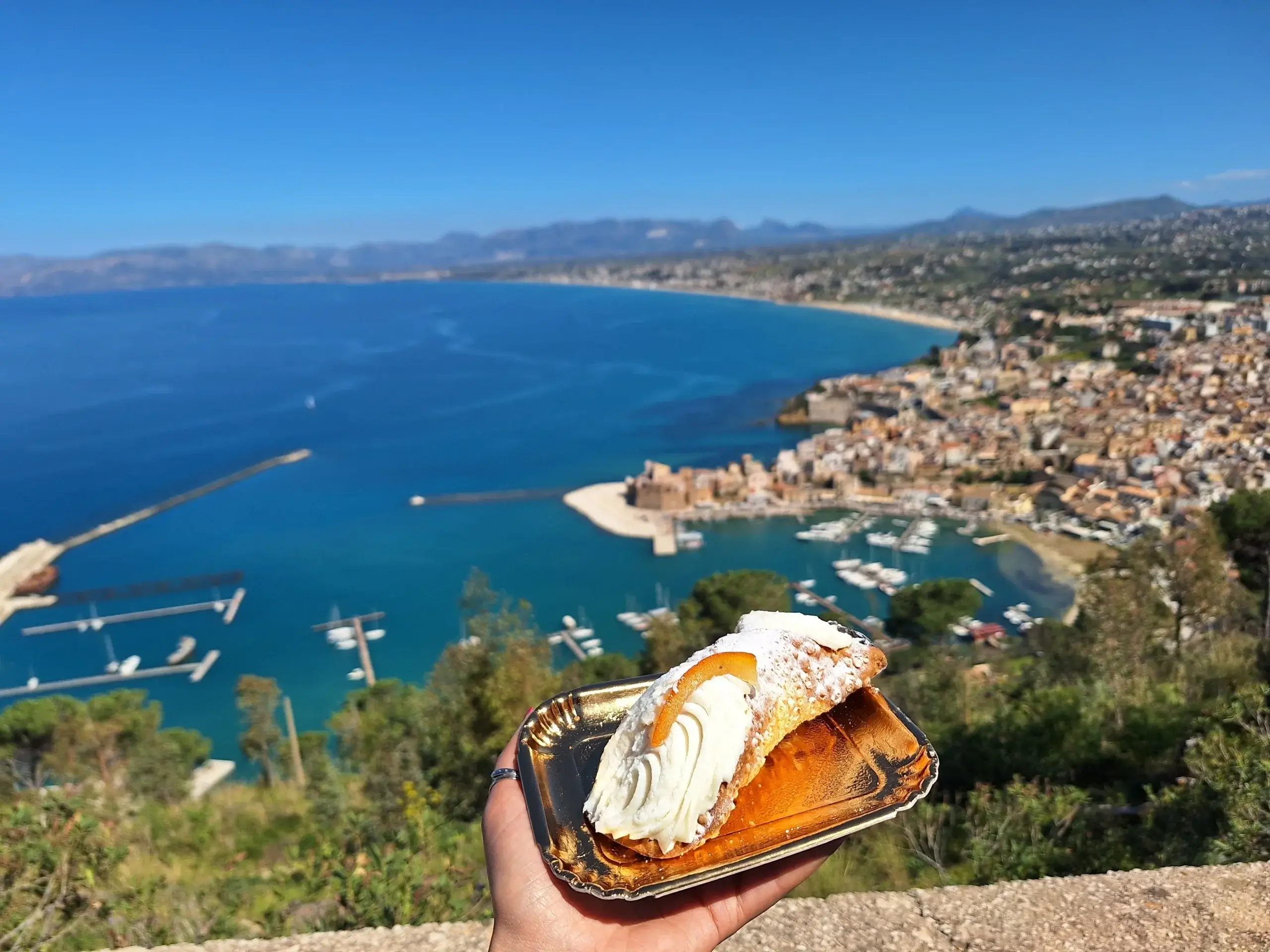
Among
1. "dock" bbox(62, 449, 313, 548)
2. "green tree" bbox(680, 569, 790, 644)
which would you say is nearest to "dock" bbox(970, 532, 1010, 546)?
"green tree" bbox(680, 569, 790, 644)

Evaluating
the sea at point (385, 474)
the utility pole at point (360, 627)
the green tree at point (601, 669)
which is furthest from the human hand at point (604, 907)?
the utility pole at point (360, 627)

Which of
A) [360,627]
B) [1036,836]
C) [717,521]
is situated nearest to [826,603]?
→ [717,521]

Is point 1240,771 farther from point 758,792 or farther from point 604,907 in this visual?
point 604,907

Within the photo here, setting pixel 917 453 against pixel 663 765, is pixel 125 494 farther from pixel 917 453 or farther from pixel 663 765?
pixel 663 765

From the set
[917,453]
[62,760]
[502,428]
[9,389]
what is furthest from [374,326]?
[62,760]

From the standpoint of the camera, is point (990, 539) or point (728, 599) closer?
point (728, 599)

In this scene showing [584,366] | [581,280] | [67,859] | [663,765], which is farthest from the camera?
[581,280]

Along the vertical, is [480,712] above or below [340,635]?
above
